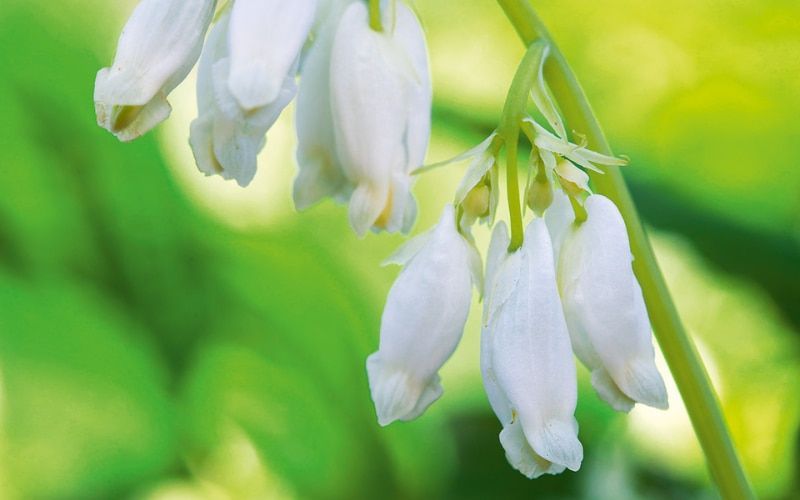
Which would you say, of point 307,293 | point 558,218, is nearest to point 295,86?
point 558,218

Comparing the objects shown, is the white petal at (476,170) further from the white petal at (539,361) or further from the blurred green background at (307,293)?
the blurred green background at (307,293)

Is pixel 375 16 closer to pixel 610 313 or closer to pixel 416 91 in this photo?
pixel 416 91

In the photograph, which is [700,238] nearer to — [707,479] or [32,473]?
[707,479]

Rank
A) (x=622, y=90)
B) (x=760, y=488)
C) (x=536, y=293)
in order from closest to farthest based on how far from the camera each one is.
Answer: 1. (x=536, y=293)
2. (x=760, y=488)
3. (x=622, y=90)

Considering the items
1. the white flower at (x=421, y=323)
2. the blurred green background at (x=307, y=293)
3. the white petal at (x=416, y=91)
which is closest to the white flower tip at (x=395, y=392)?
the white flower at (x=421, y=323)

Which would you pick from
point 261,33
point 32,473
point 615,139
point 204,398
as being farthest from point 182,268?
point 261,33

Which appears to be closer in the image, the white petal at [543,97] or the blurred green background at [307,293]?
the white petal at [543,97]

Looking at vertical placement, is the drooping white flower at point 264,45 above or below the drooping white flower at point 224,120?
above
